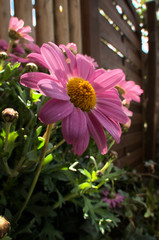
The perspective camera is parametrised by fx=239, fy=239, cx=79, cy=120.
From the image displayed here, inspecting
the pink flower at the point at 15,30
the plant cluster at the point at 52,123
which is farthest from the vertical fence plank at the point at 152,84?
the pink flower at the point at 15,30

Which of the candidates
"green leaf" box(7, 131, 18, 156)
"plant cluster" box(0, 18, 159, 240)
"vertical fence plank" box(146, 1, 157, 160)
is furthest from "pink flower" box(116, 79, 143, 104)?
"vertical fence plank" box(146, 1, 157, 160)

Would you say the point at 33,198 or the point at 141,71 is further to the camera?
the point at 141,71

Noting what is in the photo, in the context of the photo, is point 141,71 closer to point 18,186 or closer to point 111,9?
point 111,9

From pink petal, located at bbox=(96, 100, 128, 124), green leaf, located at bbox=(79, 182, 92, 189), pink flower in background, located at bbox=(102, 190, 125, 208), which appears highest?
pink petal, located at bbox=(96, 100, 128, 124)

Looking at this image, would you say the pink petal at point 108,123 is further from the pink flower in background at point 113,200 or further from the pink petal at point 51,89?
the pink flower in background at point 113,200

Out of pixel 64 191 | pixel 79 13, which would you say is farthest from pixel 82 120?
pixel 79 13

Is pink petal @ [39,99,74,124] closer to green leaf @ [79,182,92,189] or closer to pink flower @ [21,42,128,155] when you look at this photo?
pink flower @ [21,42,128,155]
